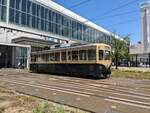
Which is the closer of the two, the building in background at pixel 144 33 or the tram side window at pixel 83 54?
the tram side window at pixel 83 54

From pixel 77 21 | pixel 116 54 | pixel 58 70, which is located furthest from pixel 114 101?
pixel 77 21

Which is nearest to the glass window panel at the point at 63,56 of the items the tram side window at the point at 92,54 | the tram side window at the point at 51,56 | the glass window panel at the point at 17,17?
the tram side window at the point at 51,56

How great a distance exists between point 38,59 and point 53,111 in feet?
84.6

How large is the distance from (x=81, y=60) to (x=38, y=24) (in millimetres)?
29811

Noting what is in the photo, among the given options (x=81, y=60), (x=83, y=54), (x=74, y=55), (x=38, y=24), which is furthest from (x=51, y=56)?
(x=38, y=24)

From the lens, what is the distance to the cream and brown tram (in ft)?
72.1

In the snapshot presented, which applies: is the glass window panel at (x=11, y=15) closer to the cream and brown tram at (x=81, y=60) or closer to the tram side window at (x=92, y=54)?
the cream and brown tram at (x=81, y=60)

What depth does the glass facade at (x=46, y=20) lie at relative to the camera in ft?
151

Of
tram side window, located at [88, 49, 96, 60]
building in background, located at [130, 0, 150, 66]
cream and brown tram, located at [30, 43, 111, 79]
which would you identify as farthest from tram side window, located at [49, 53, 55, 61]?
building in background, located at [130, 0, 150, 66]

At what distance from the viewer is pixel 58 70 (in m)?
27.5

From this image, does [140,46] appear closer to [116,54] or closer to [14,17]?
[116,54]

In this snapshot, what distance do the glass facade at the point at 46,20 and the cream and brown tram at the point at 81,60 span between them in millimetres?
19733

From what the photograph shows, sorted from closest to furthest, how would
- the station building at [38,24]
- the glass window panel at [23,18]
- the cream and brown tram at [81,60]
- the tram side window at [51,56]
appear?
the cream and brown tram at [81,60]
the tram side window at [51,56]
the station building at [38,24]
the glass window panel at [23,18]

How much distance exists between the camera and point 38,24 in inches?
1994
